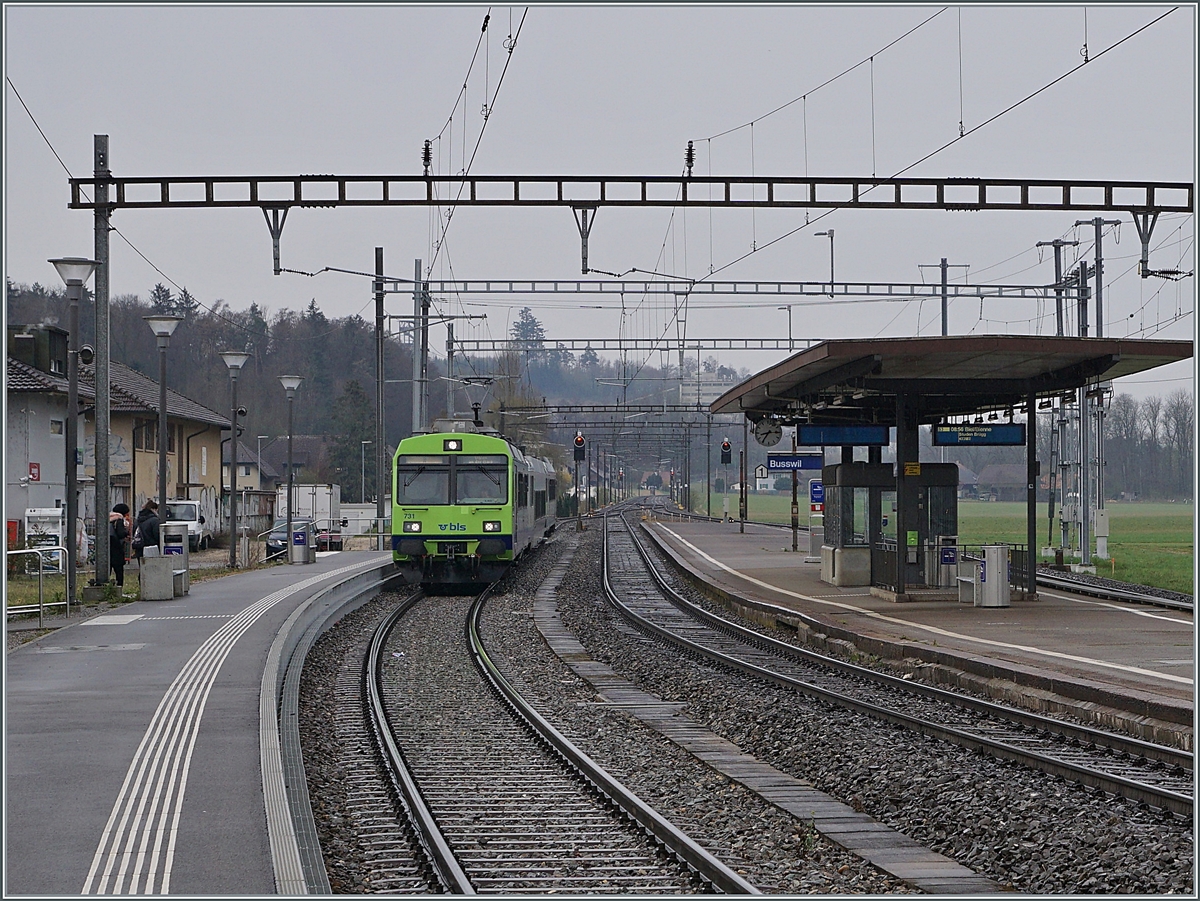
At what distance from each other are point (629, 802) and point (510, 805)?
90cm

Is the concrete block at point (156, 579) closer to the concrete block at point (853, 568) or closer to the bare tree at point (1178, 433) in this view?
the concrete block at point (853, 568)

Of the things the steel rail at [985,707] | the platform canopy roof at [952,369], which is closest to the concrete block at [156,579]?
the steel rail at [985,707]

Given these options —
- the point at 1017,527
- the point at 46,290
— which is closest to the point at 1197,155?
the point at 1017,527

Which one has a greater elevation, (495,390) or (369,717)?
(495,390)

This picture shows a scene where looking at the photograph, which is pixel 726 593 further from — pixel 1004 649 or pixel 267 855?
pixel 267 855

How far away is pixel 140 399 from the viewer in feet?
149

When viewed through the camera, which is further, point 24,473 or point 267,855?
point 24,473

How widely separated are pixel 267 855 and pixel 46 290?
191ft

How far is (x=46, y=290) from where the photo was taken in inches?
2320

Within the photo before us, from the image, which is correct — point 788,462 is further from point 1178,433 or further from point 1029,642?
point 1178,433

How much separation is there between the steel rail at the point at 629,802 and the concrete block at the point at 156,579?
7.87 meters

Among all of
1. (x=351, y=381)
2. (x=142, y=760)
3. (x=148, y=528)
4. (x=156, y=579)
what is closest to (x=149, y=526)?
(x=148, y=528)

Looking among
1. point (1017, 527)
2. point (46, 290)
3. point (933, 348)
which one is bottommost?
point (1017, 527)

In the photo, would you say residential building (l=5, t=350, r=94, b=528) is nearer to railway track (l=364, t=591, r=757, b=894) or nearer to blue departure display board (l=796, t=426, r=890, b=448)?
blue departure display board (l=796, t=426, r=890, b=448)
